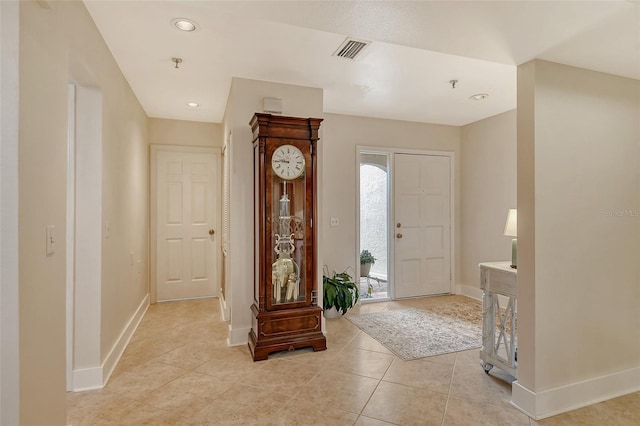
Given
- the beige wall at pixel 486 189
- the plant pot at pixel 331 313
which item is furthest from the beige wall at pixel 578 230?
the plant pot at pixel 331 313

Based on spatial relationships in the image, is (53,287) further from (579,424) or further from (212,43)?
(579,424)

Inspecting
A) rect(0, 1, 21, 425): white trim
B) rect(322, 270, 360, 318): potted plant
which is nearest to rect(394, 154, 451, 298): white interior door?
rect(322, 270, 360, 318): potted plant

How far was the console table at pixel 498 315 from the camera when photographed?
2.41m

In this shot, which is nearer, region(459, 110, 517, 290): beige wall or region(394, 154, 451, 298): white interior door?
region(459, 110, 517, 290): beige wall

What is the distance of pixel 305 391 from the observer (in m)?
2.32

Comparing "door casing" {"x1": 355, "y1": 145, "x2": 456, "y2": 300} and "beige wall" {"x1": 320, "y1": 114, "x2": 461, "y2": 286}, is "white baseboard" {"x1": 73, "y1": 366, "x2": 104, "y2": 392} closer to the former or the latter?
"beige wall" {"x1": 320, "y1": 114, "x2": 461, "y2": 286}

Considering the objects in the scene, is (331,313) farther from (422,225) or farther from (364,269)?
(422,225)

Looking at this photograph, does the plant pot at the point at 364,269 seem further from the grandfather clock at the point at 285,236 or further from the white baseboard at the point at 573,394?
the white baseboard at the point at 573,394

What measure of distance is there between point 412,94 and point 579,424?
3.03m

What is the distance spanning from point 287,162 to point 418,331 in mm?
2166

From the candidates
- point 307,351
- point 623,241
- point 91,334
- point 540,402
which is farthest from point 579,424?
point 91,334

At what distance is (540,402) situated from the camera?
2.05 metres

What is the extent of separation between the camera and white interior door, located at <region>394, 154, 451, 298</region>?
4680 mm

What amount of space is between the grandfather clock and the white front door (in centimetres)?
199
